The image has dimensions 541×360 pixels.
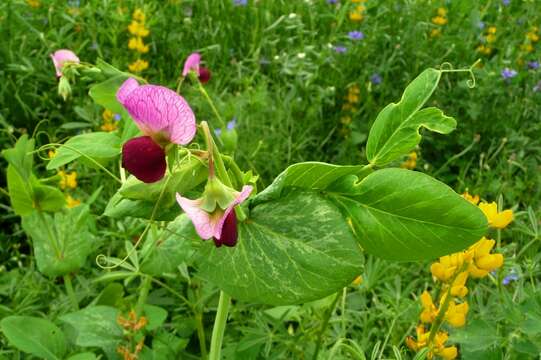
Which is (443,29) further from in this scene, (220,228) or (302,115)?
(220,228)

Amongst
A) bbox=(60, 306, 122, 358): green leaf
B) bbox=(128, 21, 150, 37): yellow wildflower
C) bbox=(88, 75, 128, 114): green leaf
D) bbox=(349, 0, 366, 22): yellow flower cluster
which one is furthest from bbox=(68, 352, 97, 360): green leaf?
bbox=(349, 0, 366, 22): yellow flower cluster

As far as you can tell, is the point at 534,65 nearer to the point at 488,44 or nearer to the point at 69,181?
the point at 488,44

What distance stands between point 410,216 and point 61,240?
809mm

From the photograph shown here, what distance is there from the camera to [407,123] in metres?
0.69

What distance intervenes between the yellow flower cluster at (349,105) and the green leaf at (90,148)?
145cm

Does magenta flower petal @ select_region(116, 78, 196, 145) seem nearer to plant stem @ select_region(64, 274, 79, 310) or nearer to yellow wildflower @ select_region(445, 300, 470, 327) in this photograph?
yellow wildflower @ select_region(445, 300, 470, 327)

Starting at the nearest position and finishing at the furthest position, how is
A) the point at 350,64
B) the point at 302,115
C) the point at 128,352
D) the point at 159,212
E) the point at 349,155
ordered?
the point at 159,212 → the point at 128,352 → the point at 349,155 → the point at 302,115 → the point at 350,64

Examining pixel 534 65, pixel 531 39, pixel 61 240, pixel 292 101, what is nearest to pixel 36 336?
pixel 61 240

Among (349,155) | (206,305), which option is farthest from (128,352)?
(349,155)

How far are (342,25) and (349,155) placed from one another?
95 centimetres

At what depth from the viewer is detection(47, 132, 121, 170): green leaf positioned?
2.84ft

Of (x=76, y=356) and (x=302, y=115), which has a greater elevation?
(x=76, y=356)

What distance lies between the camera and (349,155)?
2.15m

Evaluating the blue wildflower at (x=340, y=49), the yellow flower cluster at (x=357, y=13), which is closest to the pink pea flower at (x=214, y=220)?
the blue wildflower at (x=340, y=49)
